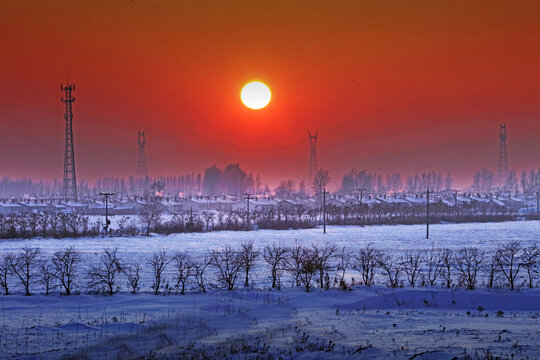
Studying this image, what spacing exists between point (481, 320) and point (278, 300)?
675cm

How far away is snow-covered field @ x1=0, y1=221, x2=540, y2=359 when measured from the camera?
11742 mm

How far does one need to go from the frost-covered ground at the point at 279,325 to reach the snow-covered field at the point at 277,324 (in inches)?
1.2

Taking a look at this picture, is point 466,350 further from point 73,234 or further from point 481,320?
point 73,234

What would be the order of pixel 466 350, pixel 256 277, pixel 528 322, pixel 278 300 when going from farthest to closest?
pixel 256 277 < pixel 278 300 < pixel 528 322 < pixel 466 350

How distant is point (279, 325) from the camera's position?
1480 centimetres

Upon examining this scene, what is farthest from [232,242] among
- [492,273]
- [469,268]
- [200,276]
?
[492,273]

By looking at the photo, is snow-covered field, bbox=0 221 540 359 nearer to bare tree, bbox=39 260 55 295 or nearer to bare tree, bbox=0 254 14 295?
bare tree, bbox=39 260 55 295

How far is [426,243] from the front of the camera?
139 ft

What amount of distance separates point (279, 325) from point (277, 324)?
18 cm

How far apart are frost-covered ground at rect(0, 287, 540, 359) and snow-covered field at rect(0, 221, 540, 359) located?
0.10ft

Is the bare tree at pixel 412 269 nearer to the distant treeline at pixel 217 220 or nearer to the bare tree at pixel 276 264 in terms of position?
the bare tree at pixel 276 264

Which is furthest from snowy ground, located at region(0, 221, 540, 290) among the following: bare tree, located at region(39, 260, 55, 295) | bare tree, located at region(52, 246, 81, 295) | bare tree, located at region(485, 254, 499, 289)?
bare tree, located at region(485, 254, 499, 289)

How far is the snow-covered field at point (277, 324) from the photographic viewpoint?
1174 cm

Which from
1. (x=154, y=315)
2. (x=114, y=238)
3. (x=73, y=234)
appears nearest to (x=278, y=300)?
(x=154, y=315)
